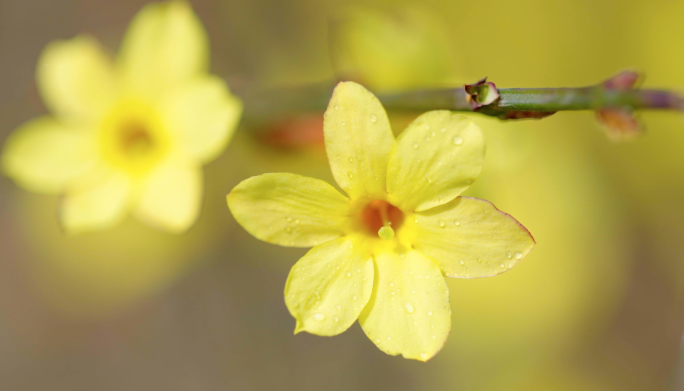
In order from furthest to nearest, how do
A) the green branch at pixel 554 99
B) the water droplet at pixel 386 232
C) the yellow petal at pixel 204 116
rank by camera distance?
the yellow petal at pixel 204 116, the water droplet at pixel 386 232, the green branch at pixel 554 99

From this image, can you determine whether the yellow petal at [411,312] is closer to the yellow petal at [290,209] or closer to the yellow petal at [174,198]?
the yellow petal at [290,209]

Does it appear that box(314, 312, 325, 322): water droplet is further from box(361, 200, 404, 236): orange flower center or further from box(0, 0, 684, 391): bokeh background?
box(0, 0, 684, 391): bokeh background

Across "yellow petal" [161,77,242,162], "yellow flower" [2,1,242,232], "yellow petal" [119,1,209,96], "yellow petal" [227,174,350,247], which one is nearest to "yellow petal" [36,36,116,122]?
"yellow flower" [2,1,242,232]

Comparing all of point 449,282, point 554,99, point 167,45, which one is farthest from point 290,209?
point 449,282

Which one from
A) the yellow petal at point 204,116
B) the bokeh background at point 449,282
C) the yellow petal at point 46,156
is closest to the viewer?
the yellow petal at point 204,116

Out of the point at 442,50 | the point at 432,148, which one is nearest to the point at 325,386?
the point at 442,50

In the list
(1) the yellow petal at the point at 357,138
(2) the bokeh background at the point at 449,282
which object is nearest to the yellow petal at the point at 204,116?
(2) the bokeh background at the point at 449,282

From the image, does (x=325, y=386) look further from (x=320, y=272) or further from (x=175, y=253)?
(x=320, y=272)
